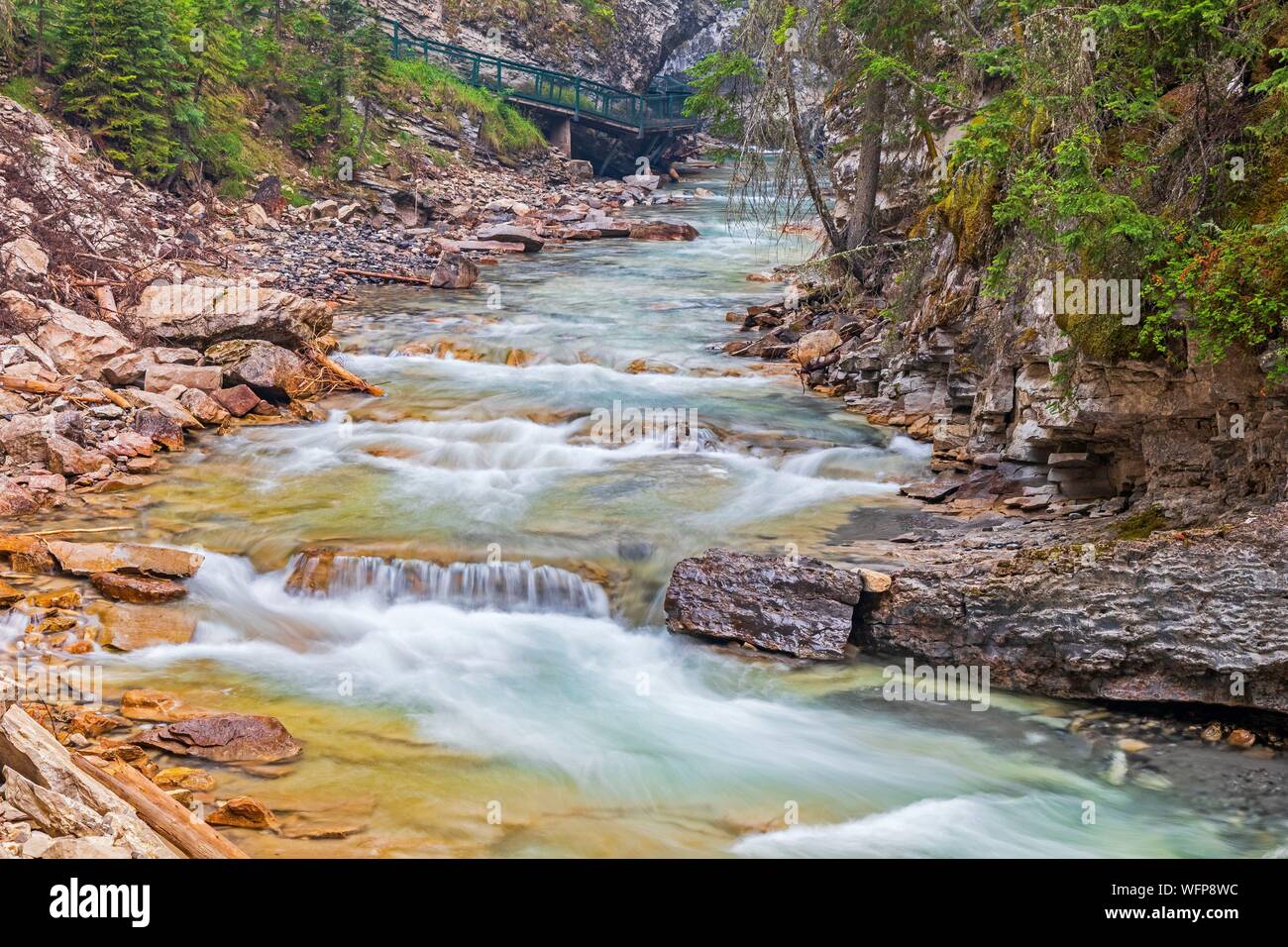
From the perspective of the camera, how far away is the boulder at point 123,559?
26.1ft

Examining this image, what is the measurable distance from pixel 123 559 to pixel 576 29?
3885cm

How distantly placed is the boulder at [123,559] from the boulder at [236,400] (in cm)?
411

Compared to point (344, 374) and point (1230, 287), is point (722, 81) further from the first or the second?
point (1230, 287)

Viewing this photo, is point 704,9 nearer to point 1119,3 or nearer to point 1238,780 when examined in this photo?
point 1119,3

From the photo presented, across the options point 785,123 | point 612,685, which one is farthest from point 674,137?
point 612,685

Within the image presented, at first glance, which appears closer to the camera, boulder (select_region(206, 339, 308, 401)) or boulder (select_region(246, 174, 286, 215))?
boulder (select_region(206, 339, 308, 401))

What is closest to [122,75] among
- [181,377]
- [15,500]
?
[181,377]

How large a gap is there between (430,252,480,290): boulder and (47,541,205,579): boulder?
12.5m

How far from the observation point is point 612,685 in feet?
24.6

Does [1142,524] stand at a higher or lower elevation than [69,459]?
lower

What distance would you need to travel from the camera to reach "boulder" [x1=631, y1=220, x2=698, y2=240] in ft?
89.6

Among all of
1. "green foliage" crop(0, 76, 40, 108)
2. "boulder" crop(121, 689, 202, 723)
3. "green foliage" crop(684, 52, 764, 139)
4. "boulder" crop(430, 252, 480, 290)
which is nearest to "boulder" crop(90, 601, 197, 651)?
"boulder" crop(121, 689, 202, 723)

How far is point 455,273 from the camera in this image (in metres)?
20.4

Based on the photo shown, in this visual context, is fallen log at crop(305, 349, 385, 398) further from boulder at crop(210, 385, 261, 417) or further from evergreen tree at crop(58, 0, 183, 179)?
evergreen tree at crop(58, 0, 183, 179)
